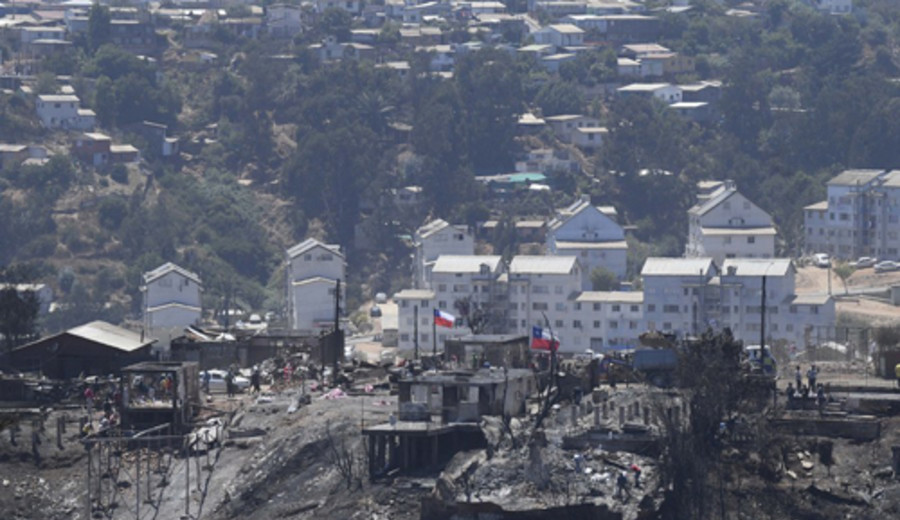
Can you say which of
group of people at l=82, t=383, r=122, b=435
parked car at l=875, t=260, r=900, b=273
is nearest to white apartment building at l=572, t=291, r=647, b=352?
parked car at l=875, t=260, r=900, b=273

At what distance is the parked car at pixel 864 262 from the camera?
103 metres

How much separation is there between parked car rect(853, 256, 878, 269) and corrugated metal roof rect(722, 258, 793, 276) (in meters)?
13.0

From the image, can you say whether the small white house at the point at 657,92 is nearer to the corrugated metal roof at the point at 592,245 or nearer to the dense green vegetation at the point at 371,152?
the dense green vegetation at the point at 371,152

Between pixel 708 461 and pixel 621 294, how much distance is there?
43.1 meters

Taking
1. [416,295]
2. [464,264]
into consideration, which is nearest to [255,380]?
[464,264]

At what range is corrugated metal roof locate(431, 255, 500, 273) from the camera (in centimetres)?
9238

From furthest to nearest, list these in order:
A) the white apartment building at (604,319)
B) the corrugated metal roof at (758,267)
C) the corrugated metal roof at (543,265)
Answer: the corrugated metal roof at (543,265)
the white apartment building at (604,319)
the corrugated metal roof at (758,267)

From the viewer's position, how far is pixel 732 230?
101m

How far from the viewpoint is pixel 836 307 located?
91.1 meters

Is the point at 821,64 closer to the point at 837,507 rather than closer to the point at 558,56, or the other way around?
the point at 558,56

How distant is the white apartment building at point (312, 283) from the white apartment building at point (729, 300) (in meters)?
12.1

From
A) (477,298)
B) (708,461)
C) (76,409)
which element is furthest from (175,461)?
(477,298)

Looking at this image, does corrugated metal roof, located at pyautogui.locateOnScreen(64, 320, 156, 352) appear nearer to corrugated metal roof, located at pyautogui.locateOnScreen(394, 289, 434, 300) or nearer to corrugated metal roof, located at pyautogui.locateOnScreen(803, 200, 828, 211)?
corrugated metal roof, located at pyautogui.locateOnScreen(394, 289, 434, 300)

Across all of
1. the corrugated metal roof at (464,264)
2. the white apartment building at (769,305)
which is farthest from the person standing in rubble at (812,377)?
the corrugated metal roof at (464,264)
